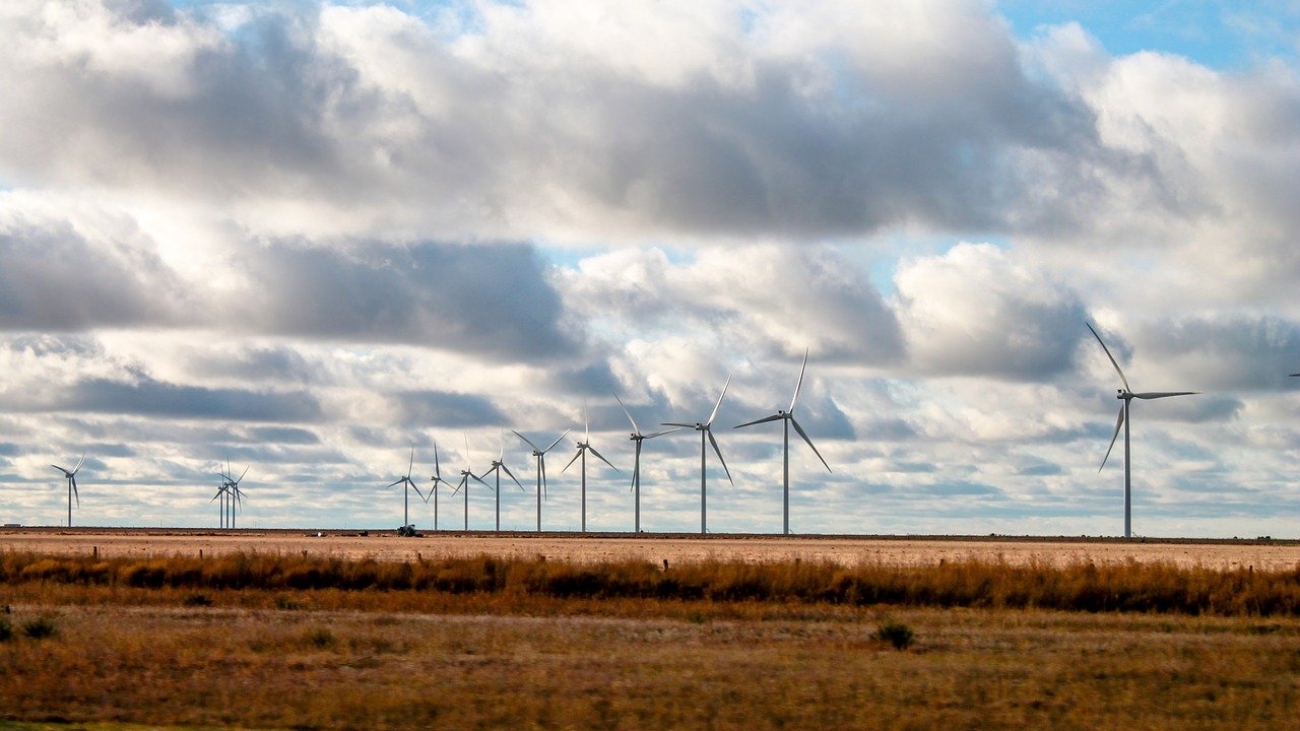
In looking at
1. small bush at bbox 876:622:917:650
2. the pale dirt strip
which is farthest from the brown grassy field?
the pale dirt strip

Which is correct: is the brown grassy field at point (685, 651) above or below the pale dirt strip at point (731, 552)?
above

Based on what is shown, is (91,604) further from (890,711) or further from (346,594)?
(890,711)

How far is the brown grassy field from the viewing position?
24781mm

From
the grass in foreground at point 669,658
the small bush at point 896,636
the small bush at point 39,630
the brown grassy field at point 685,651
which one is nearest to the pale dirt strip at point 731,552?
the brown grassy field at point 685,651

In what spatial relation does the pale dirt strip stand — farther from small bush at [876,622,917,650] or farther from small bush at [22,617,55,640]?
small bush at [22,617,55,640]

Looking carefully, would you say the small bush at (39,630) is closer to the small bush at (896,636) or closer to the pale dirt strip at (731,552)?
the small bush at (896,636)

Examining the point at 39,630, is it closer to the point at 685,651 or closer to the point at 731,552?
the point at 685,651

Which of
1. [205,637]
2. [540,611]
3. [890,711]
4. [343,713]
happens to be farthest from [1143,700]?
[540,611]

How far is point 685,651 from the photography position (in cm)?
3381

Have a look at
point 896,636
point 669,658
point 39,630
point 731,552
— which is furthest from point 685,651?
point 731,552

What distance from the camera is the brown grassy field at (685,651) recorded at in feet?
81.3

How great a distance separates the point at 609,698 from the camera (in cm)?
2594

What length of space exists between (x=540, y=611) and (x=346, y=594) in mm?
11113

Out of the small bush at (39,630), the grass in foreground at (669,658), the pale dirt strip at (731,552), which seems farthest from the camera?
the pale dirt strip at (731,552)
